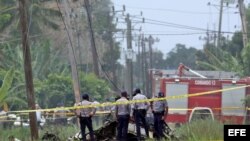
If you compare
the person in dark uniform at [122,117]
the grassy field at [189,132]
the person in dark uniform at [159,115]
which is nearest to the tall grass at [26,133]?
the grassy field at [189,132]

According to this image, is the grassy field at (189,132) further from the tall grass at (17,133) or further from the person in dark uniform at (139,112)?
the person in dark uniform at (139,112)

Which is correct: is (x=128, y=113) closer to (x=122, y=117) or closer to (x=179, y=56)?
(x=122, y=117)

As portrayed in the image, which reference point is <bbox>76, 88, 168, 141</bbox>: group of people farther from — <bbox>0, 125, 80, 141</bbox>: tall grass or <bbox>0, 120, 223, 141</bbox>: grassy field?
<bbox>0, 125, 80, 141</bbox>: tall grass

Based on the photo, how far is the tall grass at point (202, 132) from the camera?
15.8m

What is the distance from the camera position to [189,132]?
59.3 feet

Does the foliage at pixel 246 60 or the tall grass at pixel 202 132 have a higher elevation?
the foliage at pixel 246 60

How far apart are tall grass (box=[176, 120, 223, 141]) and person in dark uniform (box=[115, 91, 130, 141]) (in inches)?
58.7

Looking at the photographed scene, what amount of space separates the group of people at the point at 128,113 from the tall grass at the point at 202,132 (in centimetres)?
69

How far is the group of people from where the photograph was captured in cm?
1805

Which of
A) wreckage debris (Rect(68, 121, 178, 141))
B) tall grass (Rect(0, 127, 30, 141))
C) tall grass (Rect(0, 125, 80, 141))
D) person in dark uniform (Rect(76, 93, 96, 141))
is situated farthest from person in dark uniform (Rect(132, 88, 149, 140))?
tall grass (Rect(0, 127, 30, 141))

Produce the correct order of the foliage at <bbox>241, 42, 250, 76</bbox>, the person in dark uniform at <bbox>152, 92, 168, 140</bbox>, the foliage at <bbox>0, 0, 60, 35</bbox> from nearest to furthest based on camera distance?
the person in dark uniform at <bbox>152, 92, 168, 140</bbox> → the foliage at <bbox>241, 42, 250, 76</bbox> → the foliage at <bbox>0, 0, 60, 35</bbox>

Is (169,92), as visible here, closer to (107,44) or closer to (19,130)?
(19,130)

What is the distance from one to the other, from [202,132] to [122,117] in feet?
7.47

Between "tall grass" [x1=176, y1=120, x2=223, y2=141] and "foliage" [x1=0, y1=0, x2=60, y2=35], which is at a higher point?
"foliage" [x1=0, y1=0, x2=60, y2=35]
